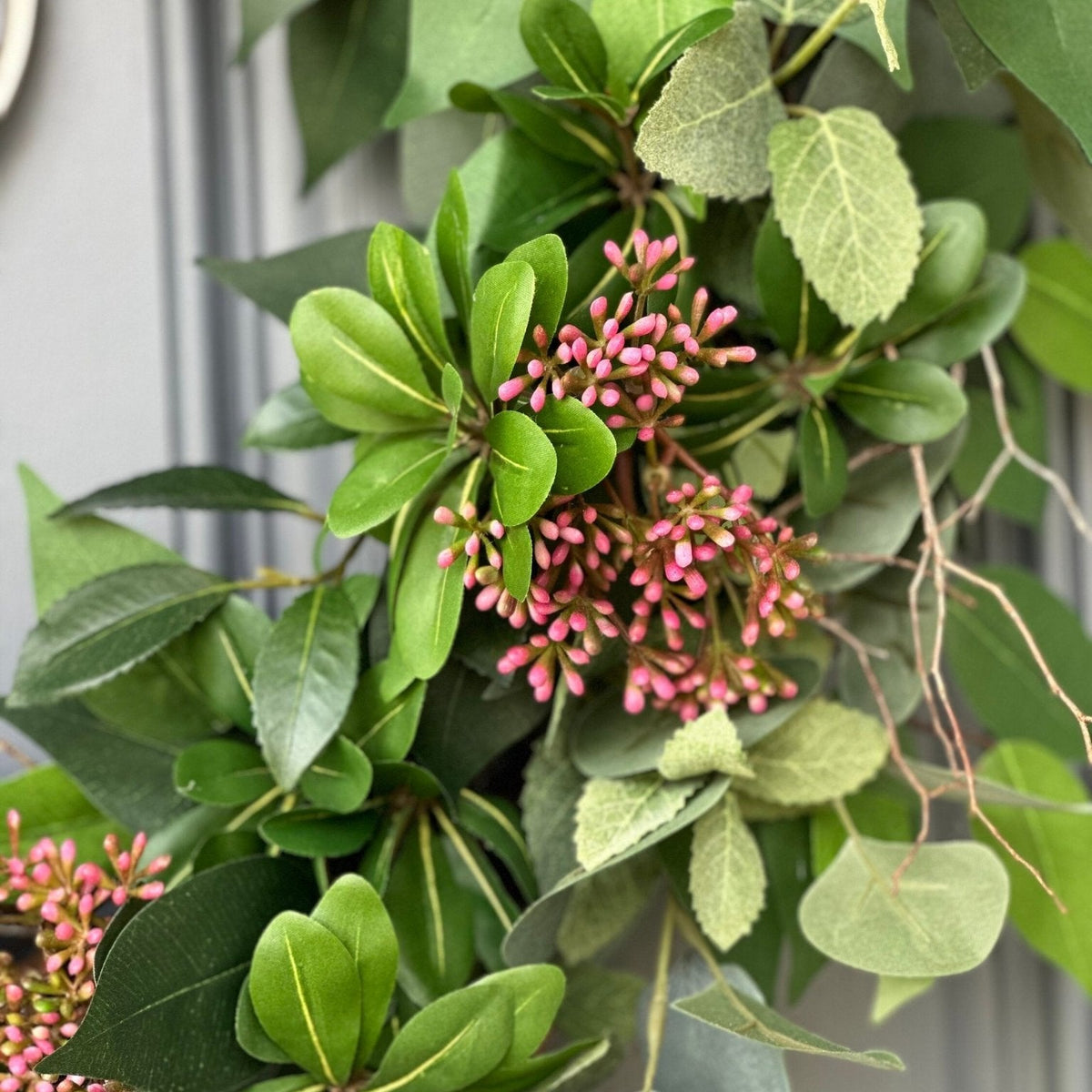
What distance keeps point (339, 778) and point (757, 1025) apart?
179 mm

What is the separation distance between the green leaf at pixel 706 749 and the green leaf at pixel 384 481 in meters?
0.13

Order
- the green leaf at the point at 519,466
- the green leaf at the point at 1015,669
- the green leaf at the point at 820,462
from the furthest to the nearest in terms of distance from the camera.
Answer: the green leaf at the point at 1015,669 → the green leaf at the point at 820,462 → the green leaf at the point at 519,466

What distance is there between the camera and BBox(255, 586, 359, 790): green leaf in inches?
16.0

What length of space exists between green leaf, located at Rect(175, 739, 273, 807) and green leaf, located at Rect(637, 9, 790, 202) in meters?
0.27

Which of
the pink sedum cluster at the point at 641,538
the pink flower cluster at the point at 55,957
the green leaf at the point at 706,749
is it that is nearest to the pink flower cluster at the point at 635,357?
the pink sedum cluster at the point at 641,538

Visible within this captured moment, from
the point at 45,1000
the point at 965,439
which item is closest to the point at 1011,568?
the point at 965,439

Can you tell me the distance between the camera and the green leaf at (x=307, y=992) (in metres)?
0.37

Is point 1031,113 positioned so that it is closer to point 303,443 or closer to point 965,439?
point 965,439

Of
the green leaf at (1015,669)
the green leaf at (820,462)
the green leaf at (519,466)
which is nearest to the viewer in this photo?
the green leaf at (519,466)

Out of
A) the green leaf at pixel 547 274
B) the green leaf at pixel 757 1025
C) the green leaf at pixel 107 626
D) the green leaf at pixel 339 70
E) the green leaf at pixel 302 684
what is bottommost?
the green leaf at pixel 757 1025

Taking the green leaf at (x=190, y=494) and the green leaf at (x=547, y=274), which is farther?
the green leaf at (x=190, y=494)

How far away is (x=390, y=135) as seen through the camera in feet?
1.80

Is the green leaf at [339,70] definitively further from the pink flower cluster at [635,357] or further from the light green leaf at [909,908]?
the light green leaf at [909,908]

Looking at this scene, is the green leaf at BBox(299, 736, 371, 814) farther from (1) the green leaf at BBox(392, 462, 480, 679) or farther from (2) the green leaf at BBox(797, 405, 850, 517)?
(2) the green leaf at BBox(797, 405, 850, 517)
